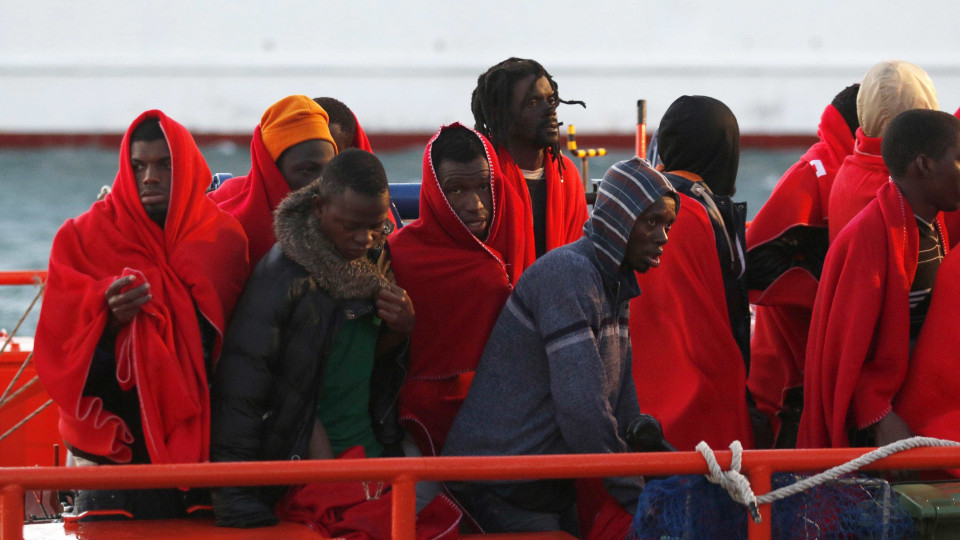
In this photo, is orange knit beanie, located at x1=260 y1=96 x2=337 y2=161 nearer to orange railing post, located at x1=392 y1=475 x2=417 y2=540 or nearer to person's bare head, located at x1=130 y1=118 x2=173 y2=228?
person's bare head, located at x1=130 y1=118 x2=173 y2=228

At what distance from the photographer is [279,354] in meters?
3.15

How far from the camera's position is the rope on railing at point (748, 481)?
9.50 ft

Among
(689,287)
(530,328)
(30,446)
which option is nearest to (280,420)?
(530,328)

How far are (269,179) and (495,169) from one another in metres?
0.72

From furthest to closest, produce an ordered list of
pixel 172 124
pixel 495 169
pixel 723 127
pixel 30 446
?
pixel 30 446, pixel 723 127, pixel 495 169, pixel 172 124

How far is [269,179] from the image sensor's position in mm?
3791

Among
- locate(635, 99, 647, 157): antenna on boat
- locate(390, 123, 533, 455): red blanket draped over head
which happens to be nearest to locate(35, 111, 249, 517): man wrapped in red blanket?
locate(390, 123, 533, 455): red blanket draped over head

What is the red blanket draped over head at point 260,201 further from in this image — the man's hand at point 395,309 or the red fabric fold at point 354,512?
the red fabric fold at point 354,512

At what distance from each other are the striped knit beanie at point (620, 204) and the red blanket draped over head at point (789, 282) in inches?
38.7

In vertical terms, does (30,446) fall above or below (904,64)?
below

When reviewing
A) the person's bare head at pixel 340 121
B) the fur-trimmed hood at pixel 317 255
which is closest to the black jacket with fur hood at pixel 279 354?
the fur-trimmed hood at pixel 317 255

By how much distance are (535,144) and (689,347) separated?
997 millimetres

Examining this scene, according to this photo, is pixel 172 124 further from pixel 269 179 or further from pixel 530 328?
pixel 530 328

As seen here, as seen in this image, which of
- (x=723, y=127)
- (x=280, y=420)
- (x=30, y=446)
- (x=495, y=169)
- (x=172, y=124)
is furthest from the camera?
(x=30, y=446)
